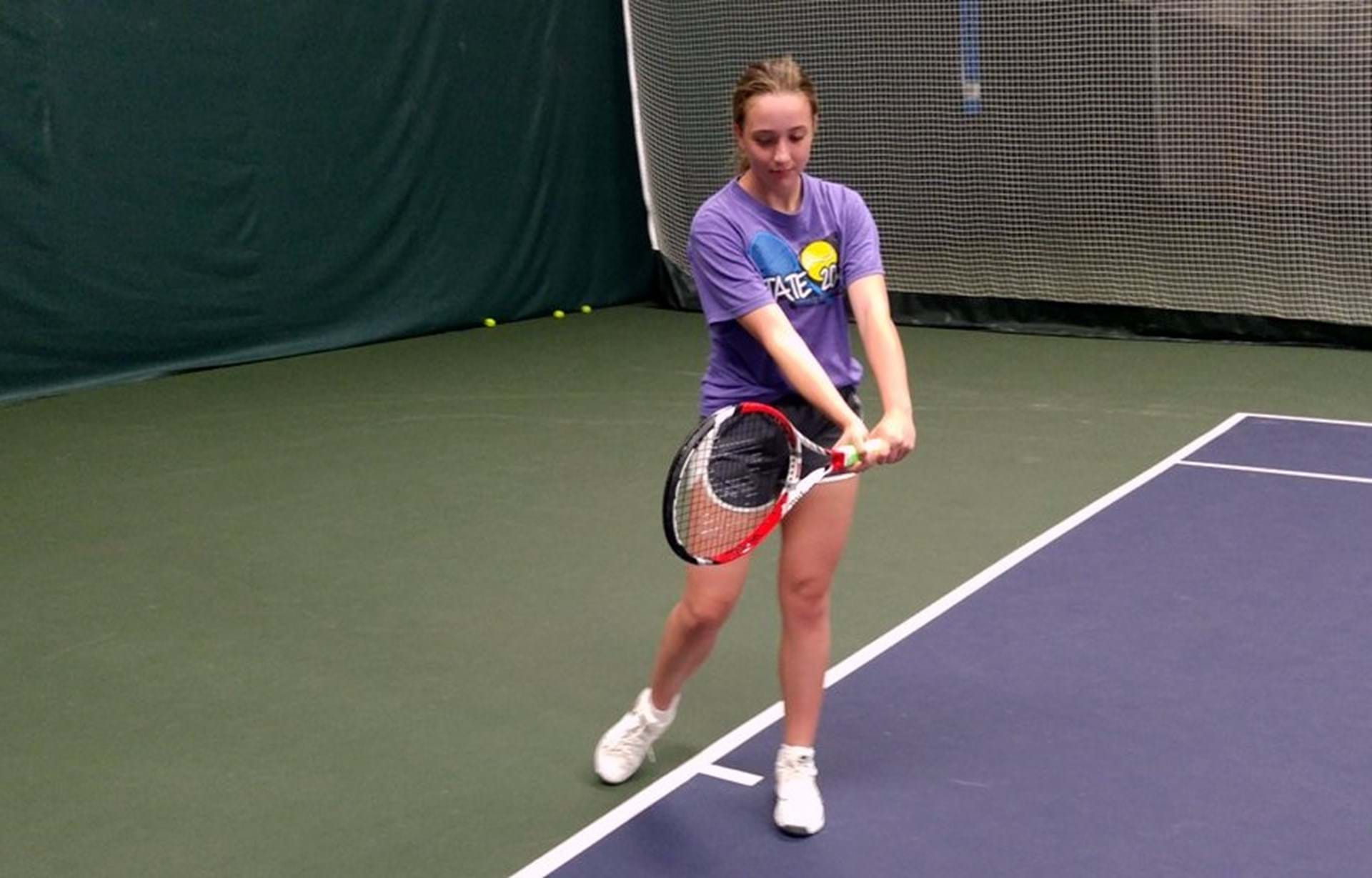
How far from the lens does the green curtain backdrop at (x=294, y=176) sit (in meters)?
7.12

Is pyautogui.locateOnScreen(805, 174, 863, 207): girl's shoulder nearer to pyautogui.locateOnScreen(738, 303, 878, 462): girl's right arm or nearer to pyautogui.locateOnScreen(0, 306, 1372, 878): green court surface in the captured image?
pyautogui.locateOnScreen(738, 303, 878, 462): girl's right arm

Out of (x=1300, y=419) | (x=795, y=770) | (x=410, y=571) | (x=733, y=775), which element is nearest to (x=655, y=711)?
(x=733, y=775)

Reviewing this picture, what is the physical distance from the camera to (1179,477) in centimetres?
495

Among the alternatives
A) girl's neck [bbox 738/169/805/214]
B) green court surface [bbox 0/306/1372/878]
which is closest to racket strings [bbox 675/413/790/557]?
girl's neck [bbox 738/169/805/214]

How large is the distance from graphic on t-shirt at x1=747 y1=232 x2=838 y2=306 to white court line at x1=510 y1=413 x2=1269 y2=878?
92 centimetres

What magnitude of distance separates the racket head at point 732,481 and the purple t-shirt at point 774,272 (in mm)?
122

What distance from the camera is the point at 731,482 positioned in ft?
8.47

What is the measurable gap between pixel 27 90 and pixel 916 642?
5174 mm

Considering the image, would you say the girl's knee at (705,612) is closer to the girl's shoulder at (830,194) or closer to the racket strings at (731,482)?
the racket strings at (731,482)

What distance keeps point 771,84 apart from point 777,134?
0.08 meters

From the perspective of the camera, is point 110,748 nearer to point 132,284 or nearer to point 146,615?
point 146,615

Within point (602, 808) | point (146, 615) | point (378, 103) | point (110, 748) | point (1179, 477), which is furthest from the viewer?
point (378, 103)

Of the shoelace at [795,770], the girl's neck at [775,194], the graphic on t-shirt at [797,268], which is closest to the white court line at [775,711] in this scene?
the shoelace at [795,770]

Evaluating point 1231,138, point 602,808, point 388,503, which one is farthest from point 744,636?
point 1231,138
